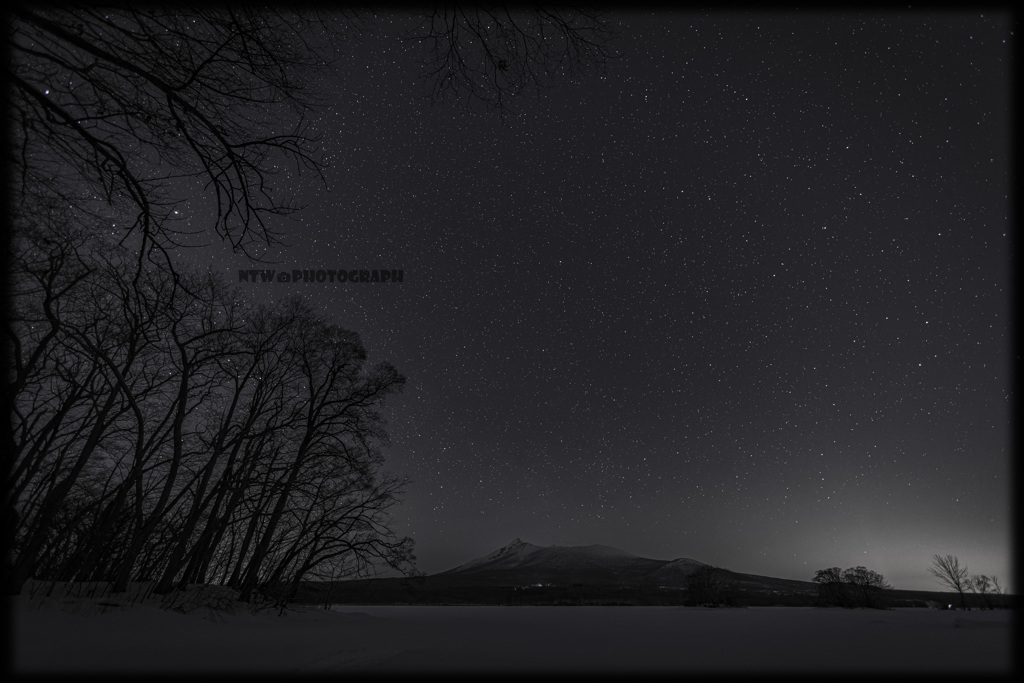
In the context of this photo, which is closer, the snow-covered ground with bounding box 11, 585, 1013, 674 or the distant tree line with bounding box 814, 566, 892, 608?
the snow-covered ground with bounding box 11, 585, 1013, 674

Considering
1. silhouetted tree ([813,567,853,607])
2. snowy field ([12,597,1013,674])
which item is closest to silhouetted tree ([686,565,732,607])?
silhouetted tree ([813,567,853,607])

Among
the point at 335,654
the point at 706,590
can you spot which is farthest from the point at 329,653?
the point at 706,590

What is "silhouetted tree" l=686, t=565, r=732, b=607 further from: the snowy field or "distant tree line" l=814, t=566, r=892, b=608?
the snowy field

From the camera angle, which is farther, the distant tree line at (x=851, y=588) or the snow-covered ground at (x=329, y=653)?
the distant tree line at (x=851, y=588)

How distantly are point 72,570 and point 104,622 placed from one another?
3.47 m

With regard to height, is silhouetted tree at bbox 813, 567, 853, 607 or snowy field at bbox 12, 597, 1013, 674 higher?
silhouetted tree at bbox 813, 567, 853, 607

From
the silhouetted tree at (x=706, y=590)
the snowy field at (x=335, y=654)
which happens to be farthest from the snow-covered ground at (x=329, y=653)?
the silhouetted tree at (x=706, y=590)

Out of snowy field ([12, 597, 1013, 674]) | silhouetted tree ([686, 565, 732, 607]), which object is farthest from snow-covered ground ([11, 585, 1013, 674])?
silhouetted tree ([686, 565, 732, 607])

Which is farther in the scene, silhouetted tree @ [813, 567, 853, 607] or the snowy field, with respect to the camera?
silhouetted tree @ [813, 567, 853, 607]

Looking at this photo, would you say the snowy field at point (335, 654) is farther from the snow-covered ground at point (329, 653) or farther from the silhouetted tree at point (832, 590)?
the silhouetted tree at point (832, 590)

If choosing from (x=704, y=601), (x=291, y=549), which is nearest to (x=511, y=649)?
(x=291, y=549)

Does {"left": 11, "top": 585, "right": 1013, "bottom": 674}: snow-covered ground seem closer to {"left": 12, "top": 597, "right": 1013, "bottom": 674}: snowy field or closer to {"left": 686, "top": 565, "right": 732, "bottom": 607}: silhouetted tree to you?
{"left": 12, "top": 597, "right": 1013, "bottom": 674}: snowy field

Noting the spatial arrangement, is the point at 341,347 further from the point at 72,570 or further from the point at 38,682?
the point at 38,682

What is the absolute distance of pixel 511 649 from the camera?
5941 millimetres
